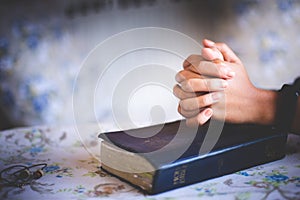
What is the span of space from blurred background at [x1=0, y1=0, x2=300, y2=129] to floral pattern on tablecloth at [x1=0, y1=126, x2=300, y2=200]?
2.13ft

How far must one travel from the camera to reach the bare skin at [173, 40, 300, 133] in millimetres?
781

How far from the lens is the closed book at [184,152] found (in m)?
0.64

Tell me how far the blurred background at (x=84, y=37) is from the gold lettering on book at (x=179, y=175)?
0.86 metres

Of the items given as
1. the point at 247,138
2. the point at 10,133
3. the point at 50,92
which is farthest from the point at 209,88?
the point at 50,92

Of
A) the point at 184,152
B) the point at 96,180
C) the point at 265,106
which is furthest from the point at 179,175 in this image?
the point at 265,106

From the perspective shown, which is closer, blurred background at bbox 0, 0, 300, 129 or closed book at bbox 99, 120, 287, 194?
closed book at bbox 99, 120, 287, 194

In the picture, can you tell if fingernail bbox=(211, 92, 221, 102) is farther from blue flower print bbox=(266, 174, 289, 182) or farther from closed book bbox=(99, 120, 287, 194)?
blue flower print bbox=(266, 174, 289, 182)

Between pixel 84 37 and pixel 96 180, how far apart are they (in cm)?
98

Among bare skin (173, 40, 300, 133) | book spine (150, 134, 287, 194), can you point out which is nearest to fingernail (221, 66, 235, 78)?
bare skin (173, 40, 300, 133)

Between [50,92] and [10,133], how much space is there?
60 centimetres

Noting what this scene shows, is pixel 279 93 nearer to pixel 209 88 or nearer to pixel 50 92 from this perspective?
pixel 209 88

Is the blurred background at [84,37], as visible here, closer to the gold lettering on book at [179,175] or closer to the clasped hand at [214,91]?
the clasped hand at [214,91]

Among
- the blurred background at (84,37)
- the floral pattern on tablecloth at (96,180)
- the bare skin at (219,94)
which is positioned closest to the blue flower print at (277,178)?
the floral pattern on tablecloth at (96,180)

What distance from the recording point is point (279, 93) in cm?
85
